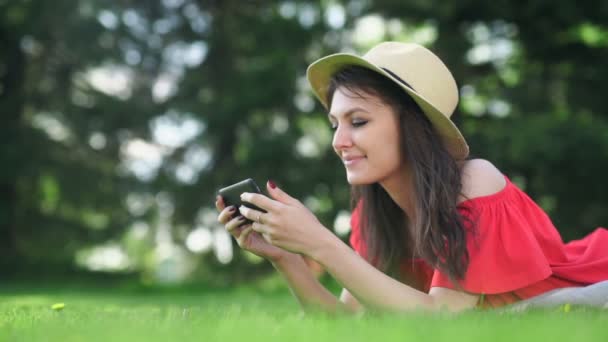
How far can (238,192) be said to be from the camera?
10.9 feet

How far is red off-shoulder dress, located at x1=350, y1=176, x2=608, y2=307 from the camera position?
3.00 m

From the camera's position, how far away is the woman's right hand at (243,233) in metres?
3.41

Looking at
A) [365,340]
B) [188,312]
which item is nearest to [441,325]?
[365,340]

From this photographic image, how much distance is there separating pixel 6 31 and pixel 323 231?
13633mm

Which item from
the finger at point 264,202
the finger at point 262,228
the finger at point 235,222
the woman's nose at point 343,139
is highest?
the woman's nose at point 343,139

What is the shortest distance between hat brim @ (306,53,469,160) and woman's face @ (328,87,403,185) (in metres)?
0.15

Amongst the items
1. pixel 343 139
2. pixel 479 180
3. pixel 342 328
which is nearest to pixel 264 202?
pixel 343 139

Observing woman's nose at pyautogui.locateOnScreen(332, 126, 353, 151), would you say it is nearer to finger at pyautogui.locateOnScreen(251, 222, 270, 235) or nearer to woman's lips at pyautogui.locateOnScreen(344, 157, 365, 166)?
woman's lips at pyautogui.locateOnScreen(344, 157, 365, 166)

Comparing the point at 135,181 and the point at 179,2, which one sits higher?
the point at 179,2

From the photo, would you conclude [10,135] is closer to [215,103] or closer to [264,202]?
[215,103]

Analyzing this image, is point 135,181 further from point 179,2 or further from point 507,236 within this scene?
point 507,236

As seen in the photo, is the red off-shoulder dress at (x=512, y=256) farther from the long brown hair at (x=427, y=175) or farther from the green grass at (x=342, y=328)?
the green grass at (x=342, y=328)

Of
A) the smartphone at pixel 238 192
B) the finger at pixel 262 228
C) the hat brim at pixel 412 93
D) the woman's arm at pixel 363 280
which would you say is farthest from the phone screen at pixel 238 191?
the hat brim at pixel 412 93

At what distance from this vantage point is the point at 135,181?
14633 mm
